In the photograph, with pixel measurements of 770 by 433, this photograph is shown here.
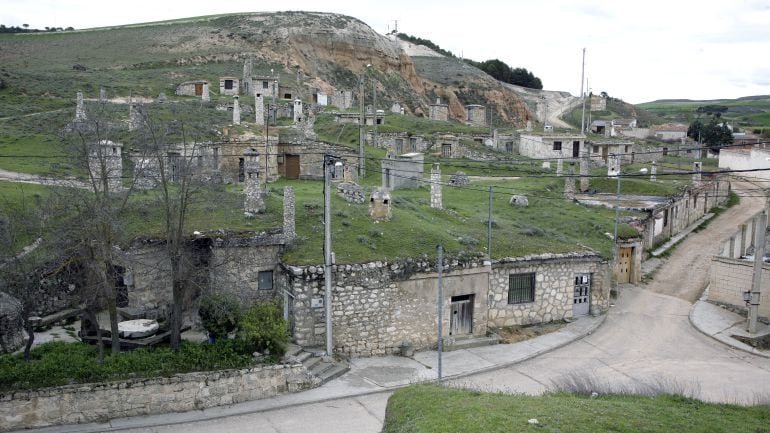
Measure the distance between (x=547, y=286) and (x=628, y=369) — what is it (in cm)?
412

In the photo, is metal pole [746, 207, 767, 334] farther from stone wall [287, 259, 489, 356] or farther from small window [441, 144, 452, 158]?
small window [441, 144, 452, 158]

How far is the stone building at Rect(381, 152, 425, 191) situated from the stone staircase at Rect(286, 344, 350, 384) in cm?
1389

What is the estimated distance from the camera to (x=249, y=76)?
58531 mm

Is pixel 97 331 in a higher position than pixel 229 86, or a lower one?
lower

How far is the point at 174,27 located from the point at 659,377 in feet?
285

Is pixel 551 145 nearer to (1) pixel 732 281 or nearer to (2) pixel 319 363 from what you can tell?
(1) pixel 732 281

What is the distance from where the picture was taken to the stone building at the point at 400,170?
104 ft

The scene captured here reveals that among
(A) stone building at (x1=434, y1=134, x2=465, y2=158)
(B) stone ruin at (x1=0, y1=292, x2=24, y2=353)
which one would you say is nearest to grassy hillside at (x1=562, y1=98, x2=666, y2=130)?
(A) stone building at (x1=434, y1=134, x2=465, y2=158)

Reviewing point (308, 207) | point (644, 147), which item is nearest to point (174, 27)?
point (644, 147)

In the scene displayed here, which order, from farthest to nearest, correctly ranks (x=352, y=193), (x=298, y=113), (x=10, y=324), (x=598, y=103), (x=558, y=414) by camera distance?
(x=598, y=103)
(x=298, y=113)
(x=352, y=193)
(x=10, y=324)
(x=558, y=414)

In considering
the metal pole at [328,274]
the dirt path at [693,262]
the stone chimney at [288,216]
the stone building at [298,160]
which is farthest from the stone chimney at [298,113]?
the metal pole at [328,274]

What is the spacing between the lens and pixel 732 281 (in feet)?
82.3

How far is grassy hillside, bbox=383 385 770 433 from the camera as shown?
38.3 feet

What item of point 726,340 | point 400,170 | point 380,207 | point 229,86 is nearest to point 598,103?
point 229,86
